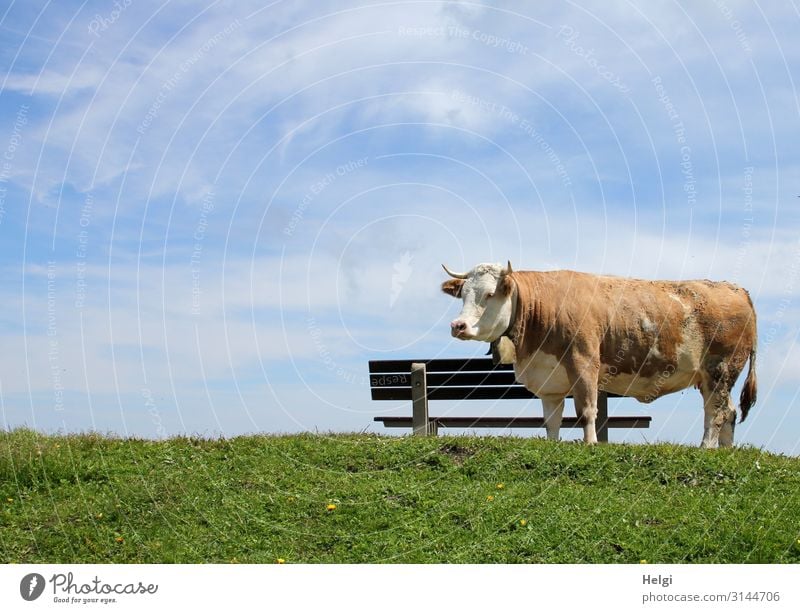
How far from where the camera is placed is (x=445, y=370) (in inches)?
599

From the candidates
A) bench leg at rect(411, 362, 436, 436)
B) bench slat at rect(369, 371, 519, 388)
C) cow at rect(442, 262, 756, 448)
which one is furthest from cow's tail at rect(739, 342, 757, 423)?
bench leg at rect(411, 362, 436, 436)

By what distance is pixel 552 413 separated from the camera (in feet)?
43.7

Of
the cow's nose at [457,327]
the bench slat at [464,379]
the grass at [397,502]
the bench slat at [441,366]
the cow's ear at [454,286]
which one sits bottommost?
the grass at [397,502]

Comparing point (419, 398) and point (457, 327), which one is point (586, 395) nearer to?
point (457, 327)

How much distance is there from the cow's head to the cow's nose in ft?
0.36

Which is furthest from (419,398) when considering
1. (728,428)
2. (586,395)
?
(728,428)

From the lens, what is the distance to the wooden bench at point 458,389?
48.7 ft

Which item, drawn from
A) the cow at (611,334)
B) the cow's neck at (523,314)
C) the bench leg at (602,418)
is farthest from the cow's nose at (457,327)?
the bench leg at (602,418)

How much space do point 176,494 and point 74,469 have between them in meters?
1.90

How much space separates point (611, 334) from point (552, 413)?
1423 mm

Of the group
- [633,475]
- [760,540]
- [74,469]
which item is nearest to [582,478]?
[633,475]

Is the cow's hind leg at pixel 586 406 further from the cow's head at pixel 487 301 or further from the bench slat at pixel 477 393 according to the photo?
the bench slat at pixel 477 393
